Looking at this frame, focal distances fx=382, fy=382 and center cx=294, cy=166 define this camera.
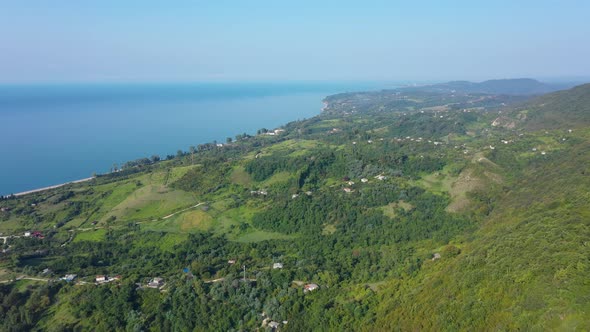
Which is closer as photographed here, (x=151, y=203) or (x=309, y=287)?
(x=309, y=287)

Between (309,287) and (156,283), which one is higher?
(309,287)

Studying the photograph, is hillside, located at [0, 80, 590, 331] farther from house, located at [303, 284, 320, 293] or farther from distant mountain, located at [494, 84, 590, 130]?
distant mountain, located at [494, 84, 590, 130]

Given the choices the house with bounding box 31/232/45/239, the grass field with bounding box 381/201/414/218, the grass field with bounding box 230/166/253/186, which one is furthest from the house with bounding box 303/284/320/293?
the house with bounding box 31/232/45/239

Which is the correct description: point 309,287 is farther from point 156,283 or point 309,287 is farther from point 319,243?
point 156,283

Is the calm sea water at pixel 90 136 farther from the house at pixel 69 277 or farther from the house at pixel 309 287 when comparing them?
the house at pixel 309 287

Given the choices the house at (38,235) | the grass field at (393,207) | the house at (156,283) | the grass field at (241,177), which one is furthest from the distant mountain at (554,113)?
the house at (38,235)

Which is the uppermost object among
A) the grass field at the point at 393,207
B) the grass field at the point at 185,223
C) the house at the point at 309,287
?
the grass field at the point at 393,207


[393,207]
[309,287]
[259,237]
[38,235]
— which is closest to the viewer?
[309,287]

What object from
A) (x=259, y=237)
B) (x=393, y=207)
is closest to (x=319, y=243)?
(x=259, y=237)

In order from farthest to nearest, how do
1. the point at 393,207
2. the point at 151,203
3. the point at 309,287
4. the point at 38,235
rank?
the point at 151,203 → the point at 393,207 → the point at 38,235 → the point at 309,287
